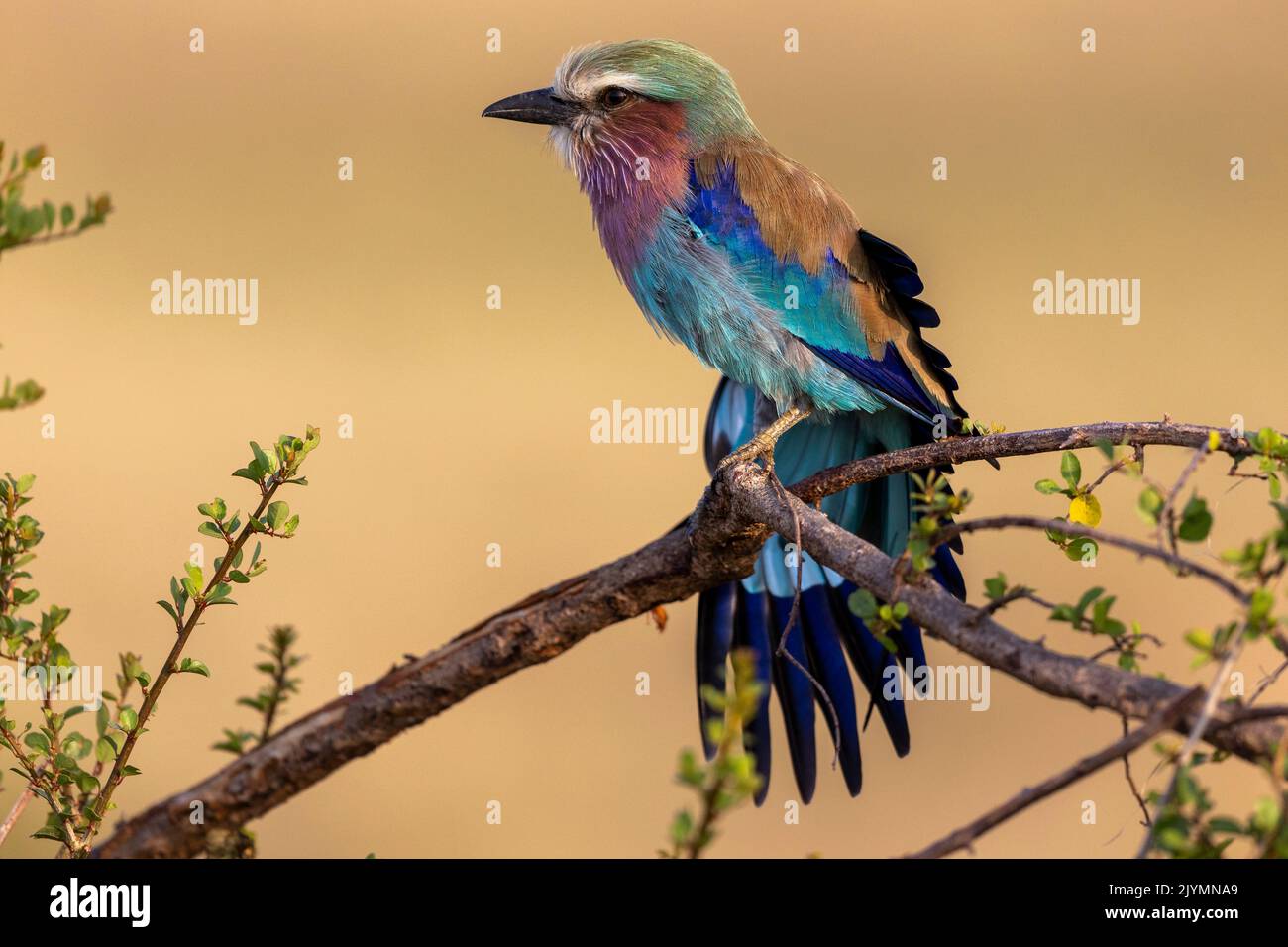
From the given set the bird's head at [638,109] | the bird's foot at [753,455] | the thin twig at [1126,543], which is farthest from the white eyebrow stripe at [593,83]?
the thin twig at [1126,543]

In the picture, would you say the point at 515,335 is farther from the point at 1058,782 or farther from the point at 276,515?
the point at 1058,782

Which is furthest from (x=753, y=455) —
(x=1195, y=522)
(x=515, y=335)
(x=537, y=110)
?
(x=515, y=335)

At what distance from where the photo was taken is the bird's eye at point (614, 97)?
4.54 metres

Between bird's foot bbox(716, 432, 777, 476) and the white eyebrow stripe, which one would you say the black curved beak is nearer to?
the white eyebrow stripe

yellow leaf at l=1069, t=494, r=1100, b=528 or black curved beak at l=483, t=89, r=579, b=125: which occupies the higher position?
black curved beak at l=483, t=89, r=579, b=125

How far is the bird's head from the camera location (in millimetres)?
4430

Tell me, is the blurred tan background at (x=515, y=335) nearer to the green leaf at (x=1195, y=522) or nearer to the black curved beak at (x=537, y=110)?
the black curved beak at (x=537, y=110)

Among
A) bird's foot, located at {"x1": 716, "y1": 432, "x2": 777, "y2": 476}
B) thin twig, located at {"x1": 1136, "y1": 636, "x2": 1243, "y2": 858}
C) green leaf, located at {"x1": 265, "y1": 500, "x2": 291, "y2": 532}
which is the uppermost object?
bird's foot, located at {"x1": 716, "y1": 432, "x2": 777, "y2": 476}

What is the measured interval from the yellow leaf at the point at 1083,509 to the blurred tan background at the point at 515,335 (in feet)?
10.7

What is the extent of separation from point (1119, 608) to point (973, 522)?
21.6ft

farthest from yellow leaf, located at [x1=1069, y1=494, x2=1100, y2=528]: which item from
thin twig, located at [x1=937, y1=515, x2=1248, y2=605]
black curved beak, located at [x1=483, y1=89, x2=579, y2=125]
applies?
black curved beak, located at [x1=483, y1=89, x2=579, y2=125]

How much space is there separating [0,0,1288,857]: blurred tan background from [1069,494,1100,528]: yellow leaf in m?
3.26

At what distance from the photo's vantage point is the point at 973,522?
205 centimetres
